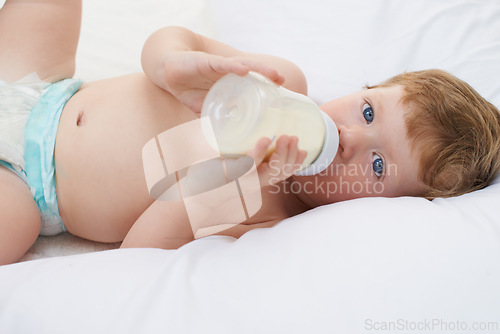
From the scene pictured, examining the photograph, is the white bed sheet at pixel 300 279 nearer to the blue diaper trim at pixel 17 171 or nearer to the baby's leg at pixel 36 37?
the blue diaper trim at pixel 17 171

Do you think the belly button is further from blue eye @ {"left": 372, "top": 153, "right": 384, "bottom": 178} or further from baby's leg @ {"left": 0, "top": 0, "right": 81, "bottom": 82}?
blue eye @ {"left": 372, "top": 153, "right": 384, "bottom": 178}

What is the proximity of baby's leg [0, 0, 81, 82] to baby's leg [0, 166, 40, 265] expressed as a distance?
0.25 meters

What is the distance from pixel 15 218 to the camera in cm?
81

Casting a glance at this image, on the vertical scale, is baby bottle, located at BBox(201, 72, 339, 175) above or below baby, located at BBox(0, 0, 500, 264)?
above

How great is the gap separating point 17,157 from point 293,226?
0.55m

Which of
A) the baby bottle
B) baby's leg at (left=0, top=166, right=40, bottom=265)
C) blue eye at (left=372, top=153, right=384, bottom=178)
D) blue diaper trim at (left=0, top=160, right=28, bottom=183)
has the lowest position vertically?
baby's leg at (left=0, top=166, right=40, bottom=265)

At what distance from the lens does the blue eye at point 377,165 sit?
2.80 feet

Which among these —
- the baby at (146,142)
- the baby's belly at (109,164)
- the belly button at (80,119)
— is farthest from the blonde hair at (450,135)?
the belly button at (80,119)

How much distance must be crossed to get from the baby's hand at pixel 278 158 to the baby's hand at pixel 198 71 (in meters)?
0.09

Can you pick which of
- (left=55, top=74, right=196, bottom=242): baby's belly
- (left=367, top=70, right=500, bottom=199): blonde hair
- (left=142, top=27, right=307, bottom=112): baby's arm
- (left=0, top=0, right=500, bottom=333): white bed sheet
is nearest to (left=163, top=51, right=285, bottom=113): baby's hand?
(left=142, top=27, right=307, bottom=112): baby's arm

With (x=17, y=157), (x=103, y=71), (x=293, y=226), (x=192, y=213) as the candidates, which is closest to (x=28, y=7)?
(x=103, y=71)

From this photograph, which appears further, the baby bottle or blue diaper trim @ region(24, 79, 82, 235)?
A: blue diaper trim @ region(24, 79, 82, 235)

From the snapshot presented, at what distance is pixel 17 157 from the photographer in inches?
34.4

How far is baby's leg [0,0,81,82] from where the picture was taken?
0.99 metres
